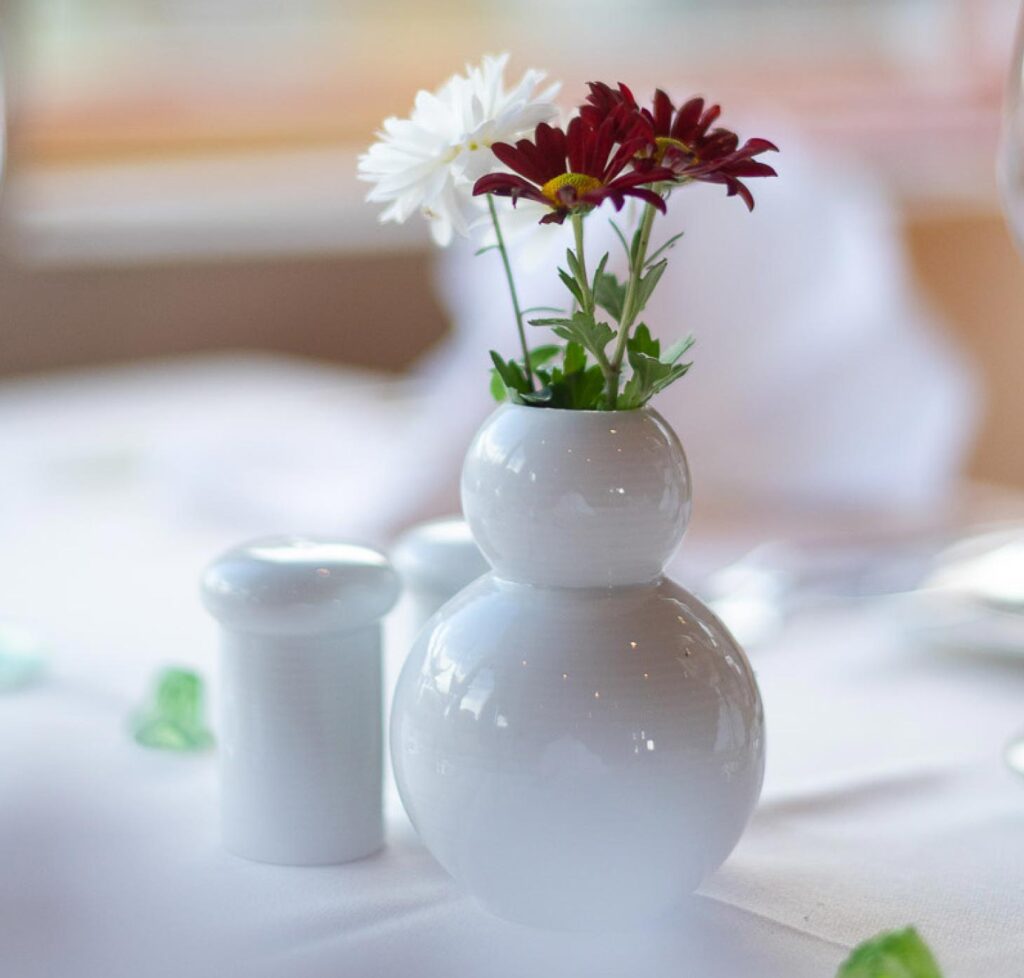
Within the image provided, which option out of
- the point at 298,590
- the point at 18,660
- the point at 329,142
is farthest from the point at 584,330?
the point at 329,142

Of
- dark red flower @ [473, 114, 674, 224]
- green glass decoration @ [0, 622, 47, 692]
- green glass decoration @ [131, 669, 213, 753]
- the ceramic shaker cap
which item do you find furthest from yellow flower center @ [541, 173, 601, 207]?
green glass decoration @ [0, 622, 47, 692]

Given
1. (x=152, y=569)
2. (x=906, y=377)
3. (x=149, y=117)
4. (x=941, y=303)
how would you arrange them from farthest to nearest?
(x=149, y=117) < (x=941, y=303) < (x=906, y=377) < (x=152, y=569)

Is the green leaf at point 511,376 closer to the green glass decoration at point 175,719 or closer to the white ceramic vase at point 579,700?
the white ceramic vase at point 579,700

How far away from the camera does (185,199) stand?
2426mm

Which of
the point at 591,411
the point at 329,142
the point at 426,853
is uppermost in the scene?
the point at 329,142

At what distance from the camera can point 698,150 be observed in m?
0.38

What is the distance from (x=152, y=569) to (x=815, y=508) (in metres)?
0.46

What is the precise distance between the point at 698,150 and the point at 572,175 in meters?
0.03

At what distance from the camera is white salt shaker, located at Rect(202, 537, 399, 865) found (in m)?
0.45

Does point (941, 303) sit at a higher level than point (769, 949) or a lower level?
higher

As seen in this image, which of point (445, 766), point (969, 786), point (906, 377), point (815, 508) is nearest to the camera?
point (445, 766)

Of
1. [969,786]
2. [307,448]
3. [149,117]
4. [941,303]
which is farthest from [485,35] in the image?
[969,786]

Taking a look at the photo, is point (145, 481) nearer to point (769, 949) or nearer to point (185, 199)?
point (769, 949)

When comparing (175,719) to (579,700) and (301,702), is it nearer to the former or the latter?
(301,702)
